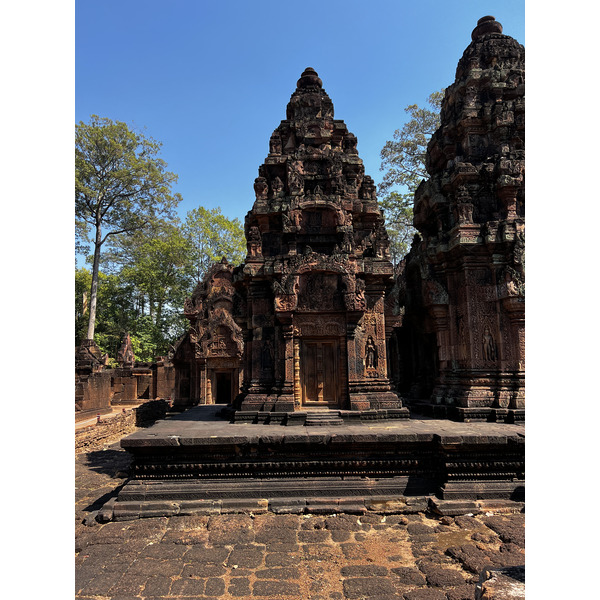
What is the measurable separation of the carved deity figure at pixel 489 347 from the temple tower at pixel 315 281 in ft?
6.64

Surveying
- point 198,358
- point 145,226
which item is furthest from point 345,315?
point 145,226

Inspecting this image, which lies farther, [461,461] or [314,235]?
[314,235]

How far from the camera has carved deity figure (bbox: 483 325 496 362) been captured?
8.01m

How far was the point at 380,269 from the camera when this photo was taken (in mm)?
8148

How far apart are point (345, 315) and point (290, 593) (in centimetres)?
494

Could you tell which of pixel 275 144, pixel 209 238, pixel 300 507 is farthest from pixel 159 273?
pixel 300 507

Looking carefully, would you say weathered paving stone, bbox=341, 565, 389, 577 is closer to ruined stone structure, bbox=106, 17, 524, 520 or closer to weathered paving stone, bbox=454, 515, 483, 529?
ruined stone structure, bbox=106, 17, 524, 520

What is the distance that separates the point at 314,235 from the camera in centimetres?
842

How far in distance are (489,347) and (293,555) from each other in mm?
5673

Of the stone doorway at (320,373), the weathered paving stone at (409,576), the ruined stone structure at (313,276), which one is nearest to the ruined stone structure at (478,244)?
the ruined stone structure at (313,276)

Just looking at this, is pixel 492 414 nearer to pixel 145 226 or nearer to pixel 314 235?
pixel 314 235

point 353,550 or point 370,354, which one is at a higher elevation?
point 370,354

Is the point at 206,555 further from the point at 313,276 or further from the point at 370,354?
the point at 313,276

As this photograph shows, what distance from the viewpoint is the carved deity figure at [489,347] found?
8008 mm
